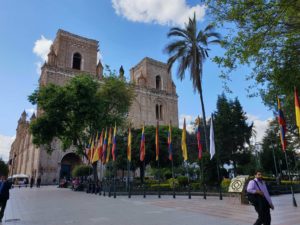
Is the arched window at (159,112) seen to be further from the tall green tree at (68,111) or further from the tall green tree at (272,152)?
the tall green tree at (68,111)

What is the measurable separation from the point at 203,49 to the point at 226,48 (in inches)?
367

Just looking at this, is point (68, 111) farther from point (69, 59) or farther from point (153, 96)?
point (153, 96)

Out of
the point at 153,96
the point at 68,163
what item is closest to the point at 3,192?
the point at 68,163

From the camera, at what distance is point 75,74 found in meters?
43.4

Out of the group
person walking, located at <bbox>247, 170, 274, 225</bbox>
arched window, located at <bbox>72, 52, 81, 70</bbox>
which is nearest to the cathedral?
arched window, located at <bbox>72, 52, 81, 70</bbox>

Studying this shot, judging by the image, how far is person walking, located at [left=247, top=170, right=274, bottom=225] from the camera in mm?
5957

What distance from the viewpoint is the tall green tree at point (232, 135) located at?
37188 mm

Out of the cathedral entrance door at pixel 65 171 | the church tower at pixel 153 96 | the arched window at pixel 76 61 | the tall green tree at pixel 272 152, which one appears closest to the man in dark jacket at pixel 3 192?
the cathedral entrance door at pixel 65 171

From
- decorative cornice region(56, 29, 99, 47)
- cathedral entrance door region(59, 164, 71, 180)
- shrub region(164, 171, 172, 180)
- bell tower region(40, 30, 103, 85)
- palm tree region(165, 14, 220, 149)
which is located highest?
decorative cornice region(56, 29, 99, 47)

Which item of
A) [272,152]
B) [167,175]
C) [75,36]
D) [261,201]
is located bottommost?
[261,201]

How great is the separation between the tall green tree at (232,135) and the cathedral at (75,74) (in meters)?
13.5

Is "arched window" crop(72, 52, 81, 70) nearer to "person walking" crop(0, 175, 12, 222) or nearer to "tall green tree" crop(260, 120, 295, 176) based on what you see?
"tall green tree" crop(260, 120, 295, 176)

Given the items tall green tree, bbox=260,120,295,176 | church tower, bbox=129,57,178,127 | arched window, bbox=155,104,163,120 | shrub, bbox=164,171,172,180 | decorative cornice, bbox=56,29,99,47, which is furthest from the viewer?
arched window, bbox=155,104,163,120

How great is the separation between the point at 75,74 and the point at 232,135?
2725 centimetres
